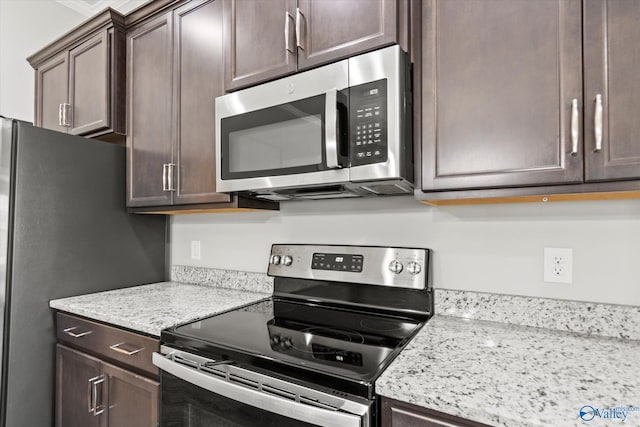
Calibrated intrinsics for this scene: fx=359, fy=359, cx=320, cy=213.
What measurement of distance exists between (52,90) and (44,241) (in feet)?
3.73

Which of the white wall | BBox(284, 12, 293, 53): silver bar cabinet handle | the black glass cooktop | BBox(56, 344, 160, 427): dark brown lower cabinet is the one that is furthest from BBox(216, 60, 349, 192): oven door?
the white wall

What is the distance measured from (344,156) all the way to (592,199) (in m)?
0.78

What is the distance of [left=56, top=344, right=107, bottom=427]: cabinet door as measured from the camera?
1.51 metres

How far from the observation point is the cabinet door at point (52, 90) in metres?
2.16

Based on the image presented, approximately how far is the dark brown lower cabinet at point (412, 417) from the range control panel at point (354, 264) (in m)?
0.59

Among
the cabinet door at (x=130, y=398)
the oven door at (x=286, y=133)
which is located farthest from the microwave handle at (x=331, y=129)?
the cabinet door at (x=130, y=398)

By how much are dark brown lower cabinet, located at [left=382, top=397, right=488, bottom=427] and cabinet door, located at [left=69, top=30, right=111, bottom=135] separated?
1942 mm

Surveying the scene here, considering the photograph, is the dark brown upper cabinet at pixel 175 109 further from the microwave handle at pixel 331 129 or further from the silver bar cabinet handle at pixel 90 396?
the silver bar cabinet handle at pixel 90 396

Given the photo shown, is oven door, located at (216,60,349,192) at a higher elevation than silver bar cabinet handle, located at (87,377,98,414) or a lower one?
higher

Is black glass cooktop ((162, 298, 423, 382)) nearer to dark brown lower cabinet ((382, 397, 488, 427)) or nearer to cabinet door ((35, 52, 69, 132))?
dark brown lower cabinet ((382, 397, 488, 427))

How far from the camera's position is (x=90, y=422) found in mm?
1521

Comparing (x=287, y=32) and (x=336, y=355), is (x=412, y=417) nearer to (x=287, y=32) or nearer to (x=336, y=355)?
(x=336, y=355)

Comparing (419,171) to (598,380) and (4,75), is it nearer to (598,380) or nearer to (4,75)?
(598,380)

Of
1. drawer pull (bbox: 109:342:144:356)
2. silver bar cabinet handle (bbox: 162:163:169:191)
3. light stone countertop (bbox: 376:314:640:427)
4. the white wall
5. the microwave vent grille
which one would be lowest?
drawer pull (bbox: 109:342:144:356)
